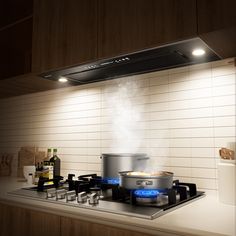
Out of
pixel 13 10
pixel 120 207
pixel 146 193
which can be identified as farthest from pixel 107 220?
pixel 13 10

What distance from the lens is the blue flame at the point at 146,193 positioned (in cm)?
108

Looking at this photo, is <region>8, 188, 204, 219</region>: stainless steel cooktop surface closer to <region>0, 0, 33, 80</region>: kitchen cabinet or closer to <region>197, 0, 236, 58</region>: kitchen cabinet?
<region>197, 0, 236, 58</region>: kitchen cabinet

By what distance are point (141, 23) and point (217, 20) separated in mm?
347

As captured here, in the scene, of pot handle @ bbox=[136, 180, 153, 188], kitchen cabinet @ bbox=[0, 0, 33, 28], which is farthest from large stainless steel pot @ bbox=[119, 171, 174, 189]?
kitchen cabinet @ bbox=[0, 0, 33, 28]

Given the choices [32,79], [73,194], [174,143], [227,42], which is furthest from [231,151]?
[32,79]

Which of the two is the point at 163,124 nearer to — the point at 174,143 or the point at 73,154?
the point at 174,143

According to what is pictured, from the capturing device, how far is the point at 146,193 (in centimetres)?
109

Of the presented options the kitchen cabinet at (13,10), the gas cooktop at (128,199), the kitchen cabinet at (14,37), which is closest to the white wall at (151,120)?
the gas cooktop at (128,199)

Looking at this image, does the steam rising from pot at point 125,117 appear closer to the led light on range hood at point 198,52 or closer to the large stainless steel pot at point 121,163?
the large stainless steel pot at point 121,163

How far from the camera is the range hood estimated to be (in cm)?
→ 120

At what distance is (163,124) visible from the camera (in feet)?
4.94

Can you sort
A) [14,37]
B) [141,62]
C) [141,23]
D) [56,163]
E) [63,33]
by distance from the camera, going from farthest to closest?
[14,37], [56,163], [63,33], [141,62], [141,23]

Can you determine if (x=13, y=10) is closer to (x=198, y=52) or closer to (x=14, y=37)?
(x=14, y=37)

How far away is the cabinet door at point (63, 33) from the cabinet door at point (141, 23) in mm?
77
